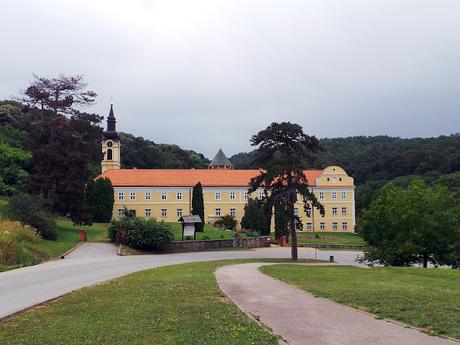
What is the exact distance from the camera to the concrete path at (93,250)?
105ft

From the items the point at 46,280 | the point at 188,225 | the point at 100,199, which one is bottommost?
the point at 46,280

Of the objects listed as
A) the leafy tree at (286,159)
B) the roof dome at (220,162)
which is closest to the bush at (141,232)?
the leafy tree at (286,159)

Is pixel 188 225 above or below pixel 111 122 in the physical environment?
below

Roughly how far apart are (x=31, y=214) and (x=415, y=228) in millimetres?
24835

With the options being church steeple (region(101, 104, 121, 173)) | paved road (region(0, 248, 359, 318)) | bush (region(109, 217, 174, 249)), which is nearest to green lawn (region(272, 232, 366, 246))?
bush (region(109, 217, 174, 249))

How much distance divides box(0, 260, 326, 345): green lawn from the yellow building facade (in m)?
54.1

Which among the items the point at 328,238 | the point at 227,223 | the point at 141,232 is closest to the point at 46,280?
the point at 141,232

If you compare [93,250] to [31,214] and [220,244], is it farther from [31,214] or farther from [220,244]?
[220,244]

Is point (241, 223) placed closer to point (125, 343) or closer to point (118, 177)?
point (118, 177)

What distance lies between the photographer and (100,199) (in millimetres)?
56594

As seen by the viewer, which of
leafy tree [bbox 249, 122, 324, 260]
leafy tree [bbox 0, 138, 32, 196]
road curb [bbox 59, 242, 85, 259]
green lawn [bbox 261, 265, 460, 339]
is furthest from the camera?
leafy tree [bbox 0, 138, 32, 196]

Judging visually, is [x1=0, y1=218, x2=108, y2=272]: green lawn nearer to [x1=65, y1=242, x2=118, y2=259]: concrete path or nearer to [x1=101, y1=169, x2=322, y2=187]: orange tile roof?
[x1=65, y1=242, x2=118, y2=259]: concrete path

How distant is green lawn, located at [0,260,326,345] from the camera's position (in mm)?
7926

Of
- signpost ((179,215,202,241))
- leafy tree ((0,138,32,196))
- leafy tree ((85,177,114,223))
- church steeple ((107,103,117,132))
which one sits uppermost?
church steeple ((107,103,117,132))
